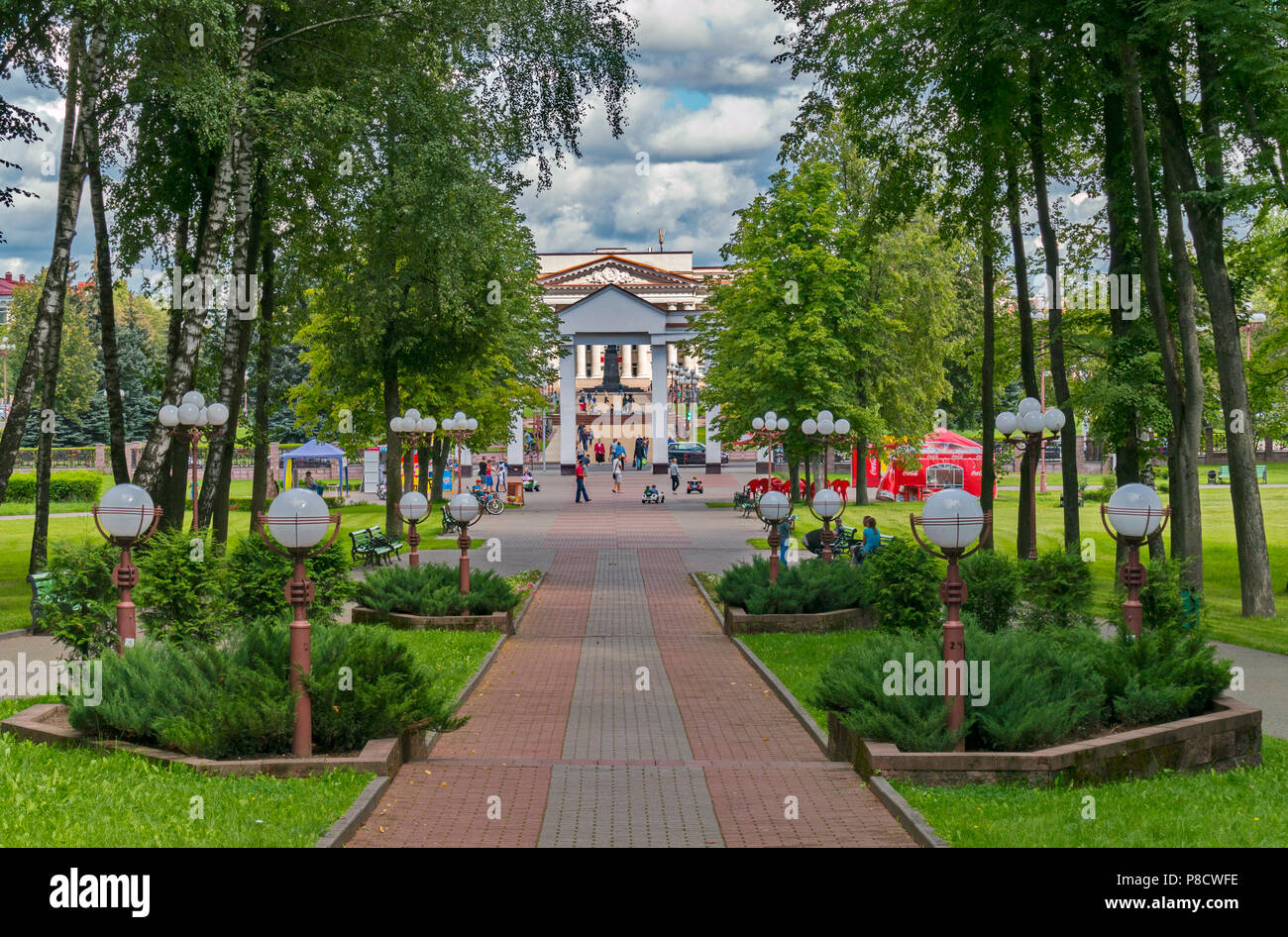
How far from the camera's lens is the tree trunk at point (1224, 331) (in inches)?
728

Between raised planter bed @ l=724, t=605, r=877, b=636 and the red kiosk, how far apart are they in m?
28.8

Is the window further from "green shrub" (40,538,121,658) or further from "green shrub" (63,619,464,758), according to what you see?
"green shrub" (63,619,464,758)

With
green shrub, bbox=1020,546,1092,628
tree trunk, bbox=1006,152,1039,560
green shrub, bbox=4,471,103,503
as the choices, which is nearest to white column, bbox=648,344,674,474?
green shrub, bbox=4,471,103,503

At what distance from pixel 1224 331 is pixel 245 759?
1593 centimetres

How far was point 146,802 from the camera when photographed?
24.5 ft

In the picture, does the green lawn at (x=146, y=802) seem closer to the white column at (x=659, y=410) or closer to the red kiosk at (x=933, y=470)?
the red kiosk at (x=933, y=470)

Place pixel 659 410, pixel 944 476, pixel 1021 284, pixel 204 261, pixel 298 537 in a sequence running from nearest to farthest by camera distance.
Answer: pixel 298 537
pixel 204 261
pixel 1021 284
pixel 944 476
pixel 659 410

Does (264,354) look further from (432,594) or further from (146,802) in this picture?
(146,802)

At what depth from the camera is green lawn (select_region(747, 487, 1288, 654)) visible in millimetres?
17938

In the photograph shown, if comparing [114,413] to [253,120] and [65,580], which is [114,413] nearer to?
[253,120]

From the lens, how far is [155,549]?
13.5m

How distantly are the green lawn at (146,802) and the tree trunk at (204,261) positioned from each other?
9.40 meters

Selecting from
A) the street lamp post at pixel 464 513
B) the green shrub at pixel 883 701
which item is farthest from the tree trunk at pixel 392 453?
Answer: the green shrub at pixel 883 701

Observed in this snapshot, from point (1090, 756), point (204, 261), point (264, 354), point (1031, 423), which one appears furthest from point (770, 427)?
point (1090, 756)
